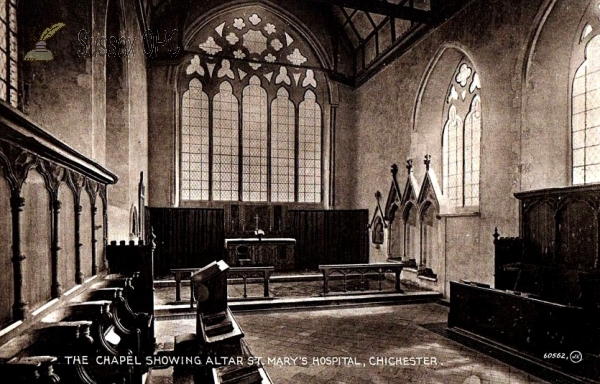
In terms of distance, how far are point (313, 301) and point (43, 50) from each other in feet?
19.2

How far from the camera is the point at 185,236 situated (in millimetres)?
12219

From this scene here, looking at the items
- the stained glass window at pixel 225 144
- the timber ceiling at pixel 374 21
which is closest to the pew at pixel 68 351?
the timber ceiling at pixel 374 21

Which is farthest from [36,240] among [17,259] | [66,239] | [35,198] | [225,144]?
[225,144]

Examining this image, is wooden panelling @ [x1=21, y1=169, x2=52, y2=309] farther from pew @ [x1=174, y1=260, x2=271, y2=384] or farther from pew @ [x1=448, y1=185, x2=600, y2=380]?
pew @ [x1=448, y1=185, x2=600, y2=380]

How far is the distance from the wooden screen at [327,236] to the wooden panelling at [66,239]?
363 inches

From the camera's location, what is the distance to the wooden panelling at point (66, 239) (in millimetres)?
3719

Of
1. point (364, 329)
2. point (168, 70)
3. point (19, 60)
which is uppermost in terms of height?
point (168, 70)

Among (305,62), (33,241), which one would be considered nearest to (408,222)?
(305,62)

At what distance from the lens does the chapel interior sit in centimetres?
337

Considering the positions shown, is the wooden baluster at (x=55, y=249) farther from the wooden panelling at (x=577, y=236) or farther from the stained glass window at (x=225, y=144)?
the stained glass window at (x=225, y=144)

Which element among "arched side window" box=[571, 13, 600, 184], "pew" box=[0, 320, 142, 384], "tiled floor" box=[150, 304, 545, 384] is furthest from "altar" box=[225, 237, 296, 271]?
"pew" box=[0, 320, 142, 384]

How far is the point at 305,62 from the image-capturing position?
13812mm

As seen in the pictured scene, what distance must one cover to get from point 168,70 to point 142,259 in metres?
8.15

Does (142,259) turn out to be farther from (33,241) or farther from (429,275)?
(429,275)
